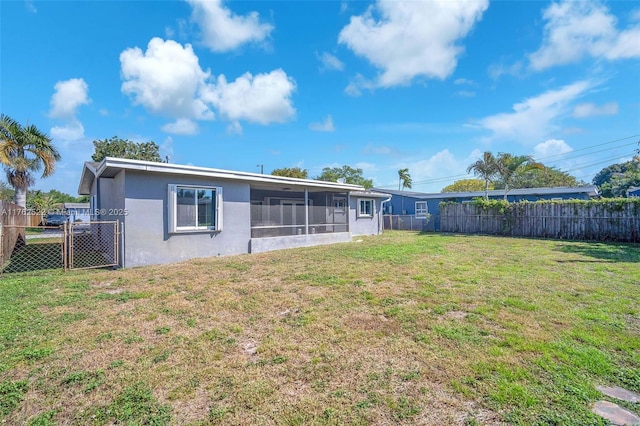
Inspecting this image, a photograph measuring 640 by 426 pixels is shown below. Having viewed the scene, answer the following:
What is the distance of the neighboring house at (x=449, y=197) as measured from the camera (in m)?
18.1

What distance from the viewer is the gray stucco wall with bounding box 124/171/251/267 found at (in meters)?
7.77

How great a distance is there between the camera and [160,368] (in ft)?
9.49

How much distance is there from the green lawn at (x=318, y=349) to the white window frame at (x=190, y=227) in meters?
2.32

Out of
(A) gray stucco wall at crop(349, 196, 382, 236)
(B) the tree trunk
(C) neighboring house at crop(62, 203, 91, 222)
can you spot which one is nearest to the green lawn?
(A) gray stucco wall at crop(349, 196, 382, 236)

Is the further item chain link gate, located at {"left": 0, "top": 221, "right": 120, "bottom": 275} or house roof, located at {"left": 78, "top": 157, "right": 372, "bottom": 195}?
house roof, located at {"left": 78, "top": 157, "right": 372, "bottom": 195}

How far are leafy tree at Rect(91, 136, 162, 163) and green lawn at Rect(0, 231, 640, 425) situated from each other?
2701 centimetres

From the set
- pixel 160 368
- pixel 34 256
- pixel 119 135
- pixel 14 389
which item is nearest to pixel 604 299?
pixel 160 368

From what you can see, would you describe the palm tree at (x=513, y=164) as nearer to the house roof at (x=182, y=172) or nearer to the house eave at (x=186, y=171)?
the house roof at (x=182, y=172)

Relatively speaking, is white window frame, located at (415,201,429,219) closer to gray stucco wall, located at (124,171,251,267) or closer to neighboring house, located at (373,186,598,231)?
neighboring house, located at (373,186,598,231)

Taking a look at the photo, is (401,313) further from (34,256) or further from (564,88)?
(564,88)

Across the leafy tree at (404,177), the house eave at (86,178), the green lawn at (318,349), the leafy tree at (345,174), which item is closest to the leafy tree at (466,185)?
the leafy tree at (404,177)

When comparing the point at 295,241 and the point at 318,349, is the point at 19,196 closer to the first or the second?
the point at 295,241

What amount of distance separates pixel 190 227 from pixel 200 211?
0.59 metres

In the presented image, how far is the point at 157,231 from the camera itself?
8.16m
